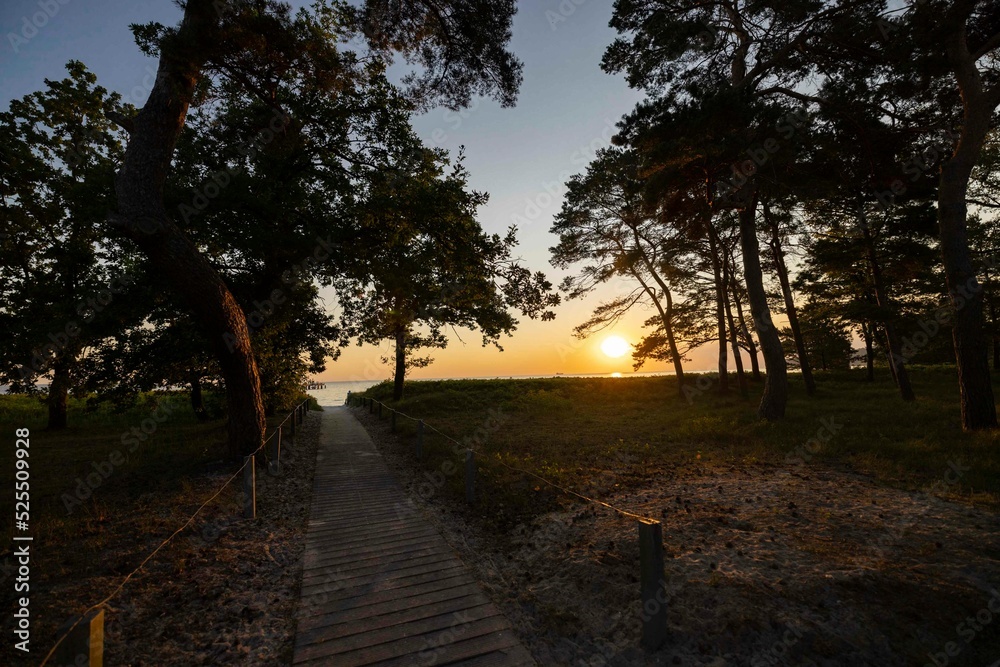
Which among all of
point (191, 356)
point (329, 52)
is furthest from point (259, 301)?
point (329, 52)

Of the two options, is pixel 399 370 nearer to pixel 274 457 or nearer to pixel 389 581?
pixel 274 457

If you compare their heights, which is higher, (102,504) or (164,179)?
(164,179)

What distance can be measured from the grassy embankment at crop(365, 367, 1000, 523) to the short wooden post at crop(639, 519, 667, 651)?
136 inches

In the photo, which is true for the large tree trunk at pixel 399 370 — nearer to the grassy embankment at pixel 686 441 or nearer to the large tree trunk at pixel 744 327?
the grassy embankment at pixel 686 441

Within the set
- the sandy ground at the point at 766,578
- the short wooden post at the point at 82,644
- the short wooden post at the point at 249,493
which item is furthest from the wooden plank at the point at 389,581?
the short wooden post at the point at 249,493

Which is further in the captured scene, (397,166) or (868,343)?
(868,343)

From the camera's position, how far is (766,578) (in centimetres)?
432

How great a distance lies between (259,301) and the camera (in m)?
11.5

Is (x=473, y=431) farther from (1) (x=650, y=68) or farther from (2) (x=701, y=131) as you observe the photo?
(1) (x=650, y=68)

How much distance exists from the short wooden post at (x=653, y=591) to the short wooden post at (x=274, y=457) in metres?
9.26

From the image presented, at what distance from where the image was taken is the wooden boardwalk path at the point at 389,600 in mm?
3770

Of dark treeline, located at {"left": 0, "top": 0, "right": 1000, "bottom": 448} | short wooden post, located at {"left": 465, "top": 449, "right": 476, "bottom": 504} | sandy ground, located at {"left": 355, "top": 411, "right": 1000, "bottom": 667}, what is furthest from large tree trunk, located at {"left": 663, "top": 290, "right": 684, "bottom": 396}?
short wooden post, located at {"left": 465, "top": 449, "right": 476, "bottom": 504}

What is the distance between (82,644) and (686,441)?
1309 cm

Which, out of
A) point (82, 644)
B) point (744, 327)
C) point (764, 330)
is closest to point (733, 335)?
point (744, 327)
